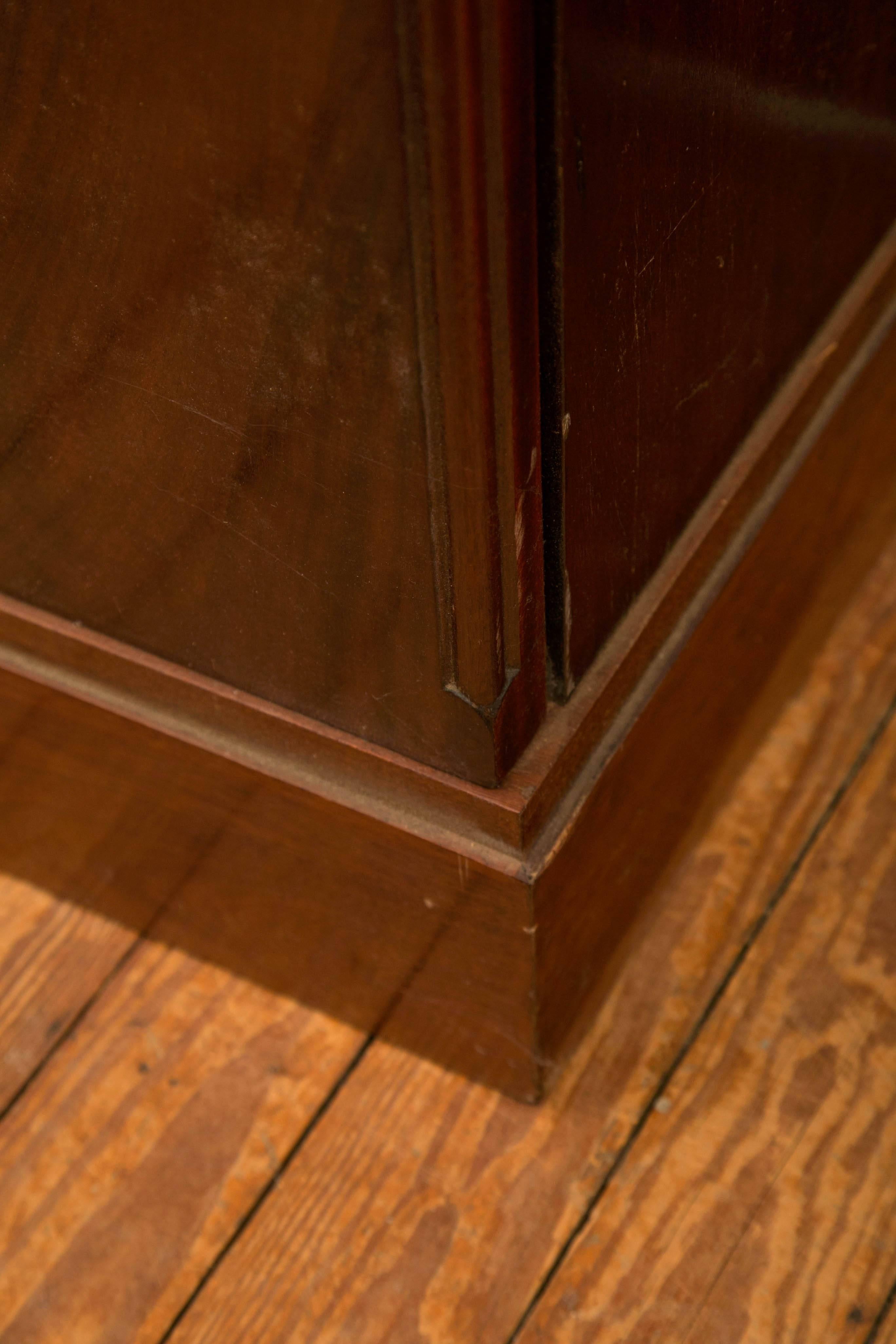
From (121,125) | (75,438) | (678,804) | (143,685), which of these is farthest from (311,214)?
(678,804)

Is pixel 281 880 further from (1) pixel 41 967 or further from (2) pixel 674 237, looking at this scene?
(2) pixel 674 237

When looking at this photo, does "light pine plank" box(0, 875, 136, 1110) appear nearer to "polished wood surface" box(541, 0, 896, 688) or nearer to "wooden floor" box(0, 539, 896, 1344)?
"wooden floor" box(0, 539, 896, 1344)

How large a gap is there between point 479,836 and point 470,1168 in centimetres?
29

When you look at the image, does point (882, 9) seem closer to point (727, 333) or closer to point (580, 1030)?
point (727, 333)

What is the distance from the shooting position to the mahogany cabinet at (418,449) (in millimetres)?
542

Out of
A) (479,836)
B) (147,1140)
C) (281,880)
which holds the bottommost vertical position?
(147,1140)

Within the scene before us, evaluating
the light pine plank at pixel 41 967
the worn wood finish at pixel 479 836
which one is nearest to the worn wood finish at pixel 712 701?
the worn wood finish at pixel 479 836

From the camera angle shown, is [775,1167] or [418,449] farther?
[775,1167]

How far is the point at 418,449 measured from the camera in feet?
2.01

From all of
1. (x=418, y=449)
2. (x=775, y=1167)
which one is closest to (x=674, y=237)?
(x=418, y=449)

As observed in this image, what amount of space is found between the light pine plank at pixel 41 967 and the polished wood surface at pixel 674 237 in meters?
0.49

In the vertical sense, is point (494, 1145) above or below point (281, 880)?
below

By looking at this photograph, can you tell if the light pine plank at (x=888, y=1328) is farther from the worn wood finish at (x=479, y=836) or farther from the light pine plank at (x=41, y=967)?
the light pine plank at (x=41, y=967)

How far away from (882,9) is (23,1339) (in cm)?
95
